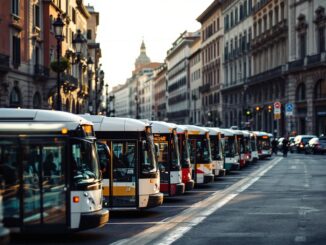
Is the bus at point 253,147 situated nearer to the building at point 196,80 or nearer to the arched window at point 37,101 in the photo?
the arched window at point 37,101

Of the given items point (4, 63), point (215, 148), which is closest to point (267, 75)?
point (4, 63)

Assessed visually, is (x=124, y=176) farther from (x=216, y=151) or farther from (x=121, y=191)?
(x=216, y=151)

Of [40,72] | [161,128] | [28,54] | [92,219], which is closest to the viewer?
[92,219]

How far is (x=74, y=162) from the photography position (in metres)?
13.6

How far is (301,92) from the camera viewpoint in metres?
78.3

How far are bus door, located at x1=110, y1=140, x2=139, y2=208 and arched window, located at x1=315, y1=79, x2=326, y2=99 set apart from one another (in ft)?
187

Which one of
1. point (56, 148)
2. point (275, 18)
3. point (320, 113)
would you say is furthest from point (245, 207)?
point (275, 18)

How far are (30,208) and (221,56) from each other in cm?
10406

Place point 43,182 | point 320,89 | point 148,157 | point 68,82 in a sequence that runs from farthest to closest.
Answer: point 320,89
point 68,82
point 148,157
point 43,182

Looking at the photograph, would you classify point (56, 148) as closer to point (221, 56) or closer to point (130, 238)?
point (130, 238)

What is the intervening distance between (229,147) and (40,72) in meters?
18.5

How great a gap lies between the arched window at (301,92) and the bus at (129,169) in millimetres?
60899

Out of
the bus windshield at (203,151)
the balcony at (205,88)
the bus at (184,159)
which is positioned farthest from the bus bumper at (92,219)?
the balcony at (205,88)

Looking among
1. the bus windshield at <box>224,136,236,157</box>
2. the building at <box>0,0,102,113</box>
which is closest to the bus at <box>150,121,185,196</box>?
the bus windshield at <box>224,136,236,157</box>
